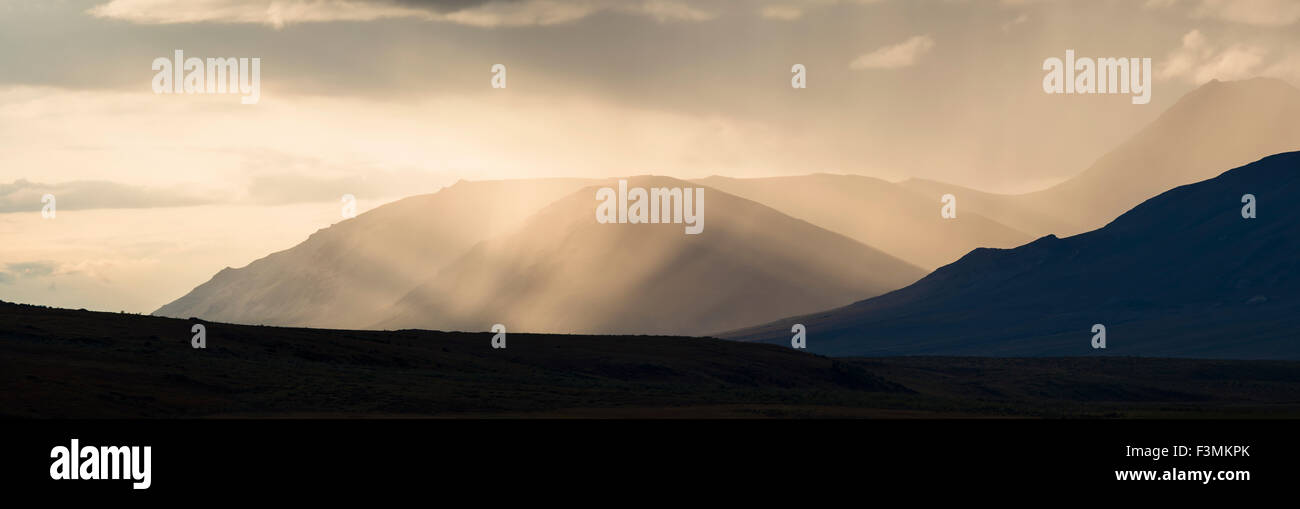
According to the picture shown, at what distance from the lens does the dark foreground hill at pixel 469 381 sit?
57625mm

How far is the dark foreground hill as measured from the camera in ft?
189

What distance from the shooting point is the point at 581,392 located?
70.8 metres

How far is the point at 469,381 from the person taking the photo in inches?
2906
